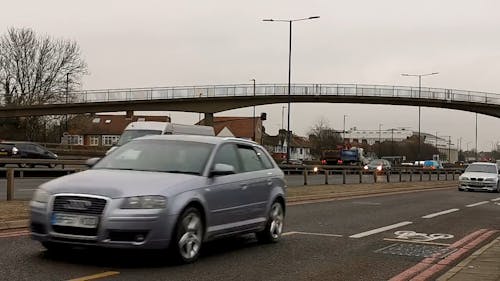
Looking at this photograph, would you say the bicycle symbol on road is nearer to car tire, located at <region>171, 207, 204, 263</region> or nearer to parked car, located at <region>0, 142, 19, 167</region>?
car tire, located at <region>171, 207, 204, 263</region>

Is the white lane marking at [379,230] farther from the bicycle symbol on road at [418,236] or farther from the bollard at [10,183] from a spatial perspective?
the bollard at [10,183]

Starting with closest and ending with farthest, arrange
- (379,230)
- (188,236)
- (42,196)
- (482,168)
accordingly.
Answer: (42,196) < (188,236) < (379,230) < (482,168)

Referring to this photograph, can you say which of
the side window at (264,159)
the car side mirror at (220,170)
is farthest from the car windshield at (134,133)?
the car side mirror at (220,170)

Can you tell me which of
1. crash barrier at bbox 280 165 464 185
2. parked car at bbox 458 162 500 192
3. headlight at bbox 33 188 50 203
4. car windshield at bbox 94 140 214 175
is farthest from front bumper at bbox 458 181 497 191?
headlight at bbox 33 188 50 203

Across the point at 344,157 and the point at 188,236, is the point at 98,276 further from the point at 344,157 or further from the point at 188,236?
the point at 344,157

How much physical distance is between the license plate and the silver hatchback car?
1 cm

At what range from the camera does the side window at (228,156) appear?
339 inches

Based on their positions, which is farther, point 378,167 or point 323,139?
point 323,139

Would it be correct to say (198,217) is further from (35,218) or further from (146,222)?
(35,218)

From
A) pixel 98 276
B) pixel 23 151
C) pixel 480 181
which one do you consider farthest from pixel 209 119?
pixel 98 276

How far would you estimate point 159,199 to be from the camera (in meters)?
7.13

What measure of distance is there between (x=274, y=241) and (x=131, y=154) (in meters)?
2.93

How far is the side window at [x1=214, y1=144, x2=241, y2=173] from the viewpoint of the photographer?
861 cm

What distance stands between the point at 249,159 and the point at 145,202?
276cm
